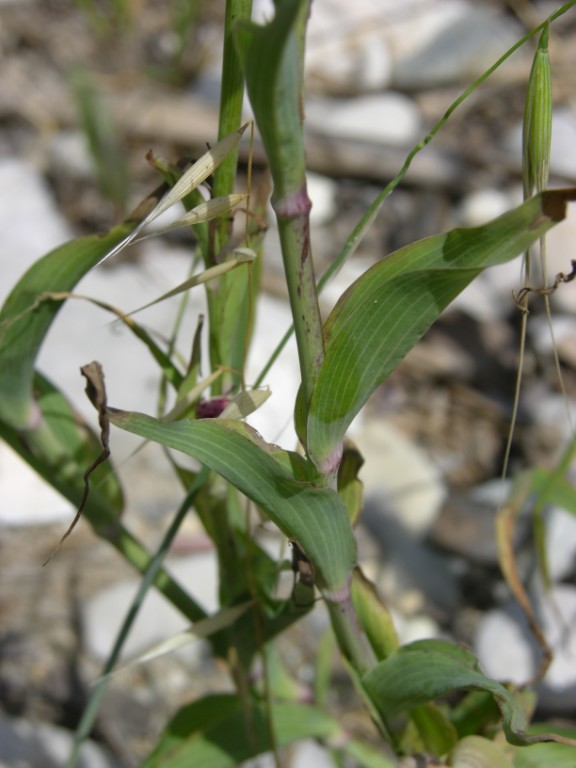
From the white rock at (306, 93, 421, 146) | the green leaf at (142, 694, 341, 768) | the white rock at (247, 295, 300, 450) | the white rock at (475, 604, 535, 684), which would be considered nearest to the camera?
the green leaf at (142, 694, 341, 768)

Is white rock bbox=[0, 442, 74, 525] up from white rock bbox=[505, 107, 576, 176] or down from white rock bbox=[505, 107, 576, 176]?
down

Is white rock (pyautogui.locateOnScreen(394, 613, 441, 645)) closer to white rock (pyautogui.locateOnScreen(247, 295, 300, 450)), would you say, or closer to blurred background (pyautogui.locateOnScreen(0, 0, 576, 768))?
Result: blurred background (pyautogui.locateOnScreen(0, 0, 576, 768))

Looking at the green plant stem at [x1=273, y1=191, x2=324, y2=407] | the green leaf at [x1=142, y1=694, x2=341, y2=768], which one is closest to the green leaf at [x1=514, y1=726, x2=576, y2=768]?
the green leaf at [x1=142, y1=694, x2=341, y2=768]

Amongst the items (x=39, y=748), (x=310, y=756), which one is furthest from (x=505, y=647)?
(x=39, y=748)

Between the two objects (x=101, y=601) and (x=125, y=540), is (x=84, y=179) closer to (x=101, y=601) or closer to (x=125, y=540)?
(x=101, y=601)

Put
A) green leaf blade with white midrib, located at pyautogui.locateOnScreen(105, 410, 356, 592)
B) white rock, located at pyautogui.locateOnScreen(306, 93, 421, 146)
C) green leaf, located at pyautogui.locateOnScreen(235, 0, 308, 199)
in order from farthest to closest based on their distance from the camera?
white rock, located at pyautogui.locateOnScreen(306, 93, 421, 146) < green leaf blade with white midrib, located at pyautogui.locateOnScreen(105, 410, 356, 592) < green leaf, located at pyautogui.locateOnScreen(235, 0, 308, 199)

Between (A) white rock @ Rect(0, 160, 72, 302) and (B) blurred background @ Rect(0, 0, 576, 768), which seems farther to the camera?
(A) white rock @ Rect(0, 160, 72, 302)

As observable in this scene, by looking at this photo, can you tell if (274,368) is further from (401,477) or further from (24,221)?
(24,221)

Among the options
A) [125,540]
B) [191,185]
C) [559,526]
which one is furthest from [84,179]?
[191,185]
